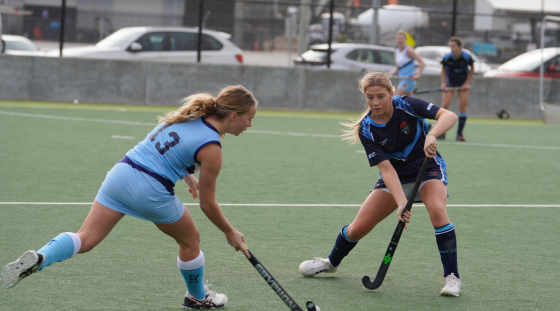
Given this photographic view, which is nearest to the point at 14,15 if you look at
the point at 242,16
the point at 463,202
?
the point at 242,16

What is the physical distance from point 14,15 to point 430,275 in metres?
14.9

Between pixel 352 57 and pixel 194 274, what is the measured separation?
14.3 m

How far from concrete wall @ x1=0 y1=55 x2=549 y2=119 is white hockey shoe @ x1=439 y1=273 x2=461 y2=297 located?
11.8 meters

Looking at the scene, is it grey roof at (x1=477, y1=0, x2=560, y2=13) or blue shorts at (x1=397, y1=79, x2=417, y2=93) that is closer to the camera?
blue shorts at (x1=397, y1=79, x2=417, y2=93)

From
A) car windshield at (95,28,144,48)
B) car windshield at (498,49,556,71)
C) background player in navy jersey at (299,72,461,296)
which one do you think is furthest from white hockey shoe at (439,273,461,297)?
car windshield at (498,49,556,71)

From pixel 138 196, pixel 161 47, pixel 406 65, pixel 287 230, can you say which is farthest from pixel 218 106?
pixel 161 47

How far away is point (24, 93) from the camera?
1515cm

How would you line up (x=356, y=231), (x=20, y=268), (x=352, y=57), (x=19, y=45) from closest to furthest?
(x=20, y=268) < (x=356, y=231) < (x=352, y=57) < (x=19, y=45)

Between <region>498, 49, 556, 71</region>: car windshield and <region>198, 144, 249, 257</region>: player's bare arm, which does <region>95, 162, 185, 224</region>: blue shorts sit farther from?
<region>498, 49, 556, 71</region>: car windshield

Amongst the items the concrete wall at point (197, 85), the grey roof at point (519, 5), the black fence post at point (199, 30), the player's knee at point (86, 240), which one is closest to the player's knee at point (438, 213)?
the player's knee at point (86, 240)

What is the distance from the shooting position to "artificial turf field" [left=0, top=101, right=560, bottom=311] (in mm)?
4137

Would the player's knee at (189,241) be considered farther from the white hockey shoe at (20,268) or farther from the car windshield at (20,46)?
the car windshield at (20,46)

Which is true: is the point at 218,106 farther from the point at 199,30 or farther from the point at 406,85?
the point at 199,30

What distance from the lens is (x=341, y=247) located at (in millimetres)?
4555
